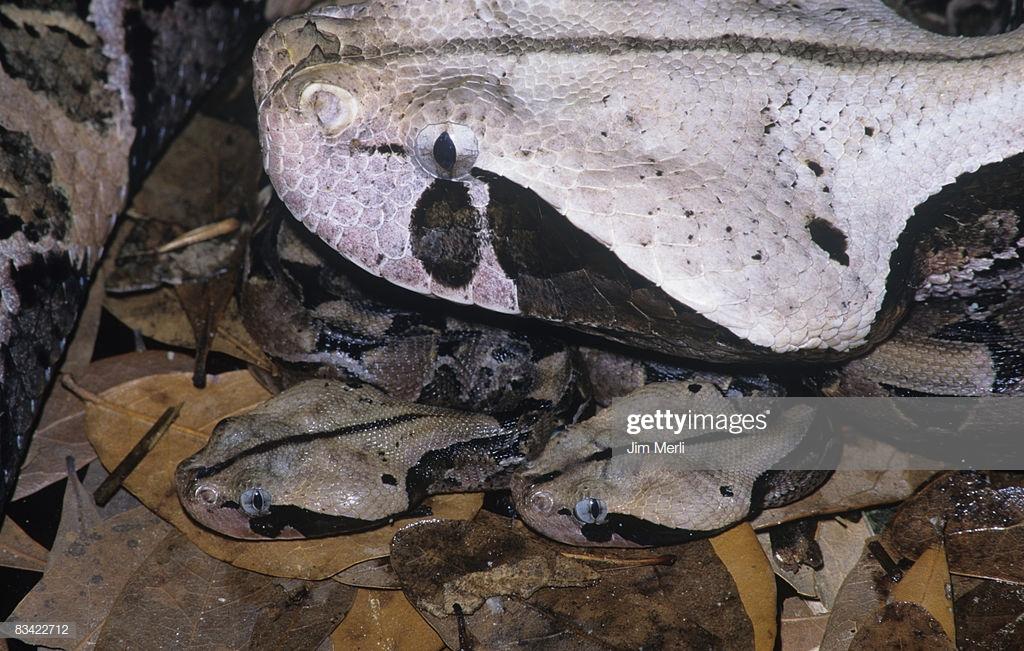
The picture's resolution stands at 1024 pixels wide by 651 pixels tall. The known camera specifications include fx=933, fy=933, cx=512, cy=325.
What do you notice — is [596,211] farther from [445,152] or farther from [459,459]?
[459,459]

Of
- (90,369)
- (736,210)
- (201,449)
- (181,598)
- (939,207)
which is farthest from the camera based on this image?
(90,369)

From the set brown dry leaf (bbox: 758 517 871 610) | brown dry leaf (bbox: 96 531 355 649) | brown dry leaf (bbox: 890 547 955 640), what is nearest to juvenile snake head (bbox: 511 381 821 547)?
brown dry leaf (bbox: 758 517 871 610)

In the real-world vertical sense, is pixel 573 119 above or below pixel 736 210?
above

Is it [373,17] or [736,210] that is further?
[373,17]

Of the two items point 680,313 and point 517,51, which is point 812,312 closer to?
point 680,313

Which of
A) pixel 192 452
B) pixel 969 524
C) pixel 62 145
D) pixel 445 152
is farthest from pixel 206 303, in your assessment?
pixel 969 524

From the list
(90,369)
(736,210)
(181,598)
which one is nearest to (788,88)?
(736,210)

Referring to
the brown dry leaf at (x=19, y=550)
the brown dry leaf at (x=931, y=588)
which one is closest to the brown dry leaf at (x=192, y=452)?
the brown dry leaf at (x=19, y=550)
